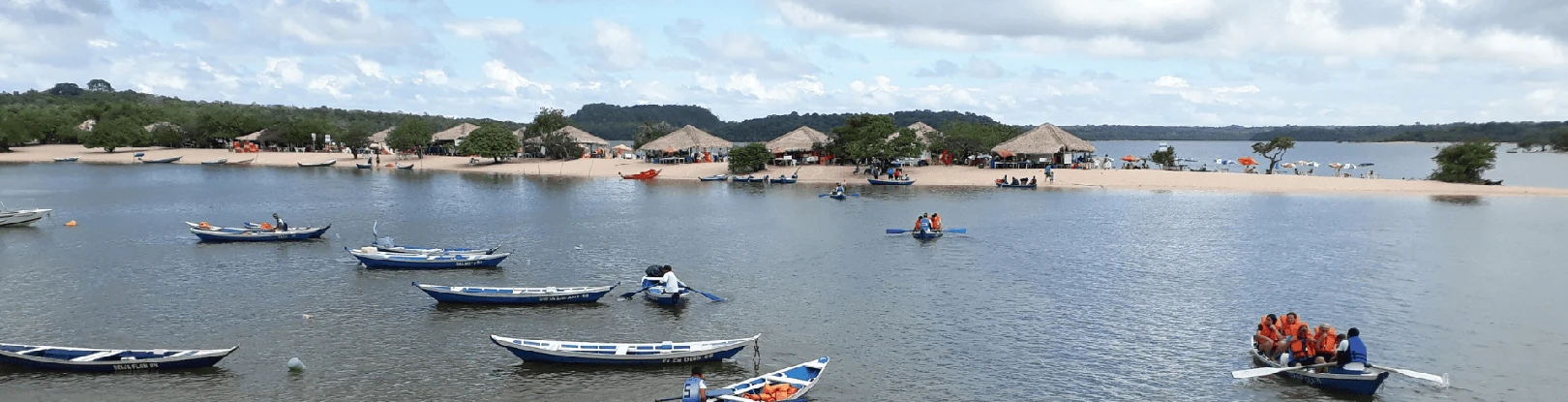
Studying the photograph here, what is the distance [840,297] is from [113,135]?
10881 cm

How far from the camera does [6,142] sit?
353 ft

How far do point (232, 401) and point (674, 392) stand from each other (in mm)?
9085

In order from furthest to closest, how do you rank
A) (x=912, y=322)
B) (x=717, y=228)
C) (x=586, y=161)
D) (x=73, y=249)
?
(x=586, y=161), (x=717, y=228), (x=73, y=249), (x=912, y=322)

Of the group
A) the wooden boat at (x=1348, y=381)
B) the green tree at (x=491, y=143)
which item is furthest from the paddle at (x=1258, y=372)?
the green tree at (x=491, y=143)

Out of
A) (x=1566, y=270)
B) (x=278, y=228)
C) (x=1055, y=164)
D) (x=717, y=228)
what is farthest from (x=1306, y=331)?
(x=1055, y=164)

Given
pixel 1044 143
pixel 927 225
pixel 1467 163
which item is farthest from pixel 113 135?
pixel 1467 163

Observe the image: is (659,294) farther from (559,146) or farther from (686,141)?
(559,146)

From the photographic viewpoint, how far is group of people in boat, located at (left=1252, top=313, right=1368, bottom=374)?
19797mm

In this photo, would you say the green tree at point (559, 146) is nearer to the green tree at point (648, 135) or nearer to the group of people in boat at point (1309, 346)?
the green tree at point (648, 135)

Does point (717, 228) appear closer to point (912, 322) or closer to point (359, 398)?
point (912, 322)

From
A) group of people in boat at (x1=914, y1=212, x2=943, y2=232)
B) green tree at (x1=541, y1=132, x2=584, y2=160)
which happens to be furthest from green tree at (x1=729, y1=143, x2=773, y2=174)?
group of people in boat at (x1=914, y1=212, x2=943, y2=232)

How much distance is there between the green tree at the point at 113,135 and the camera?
104375mm

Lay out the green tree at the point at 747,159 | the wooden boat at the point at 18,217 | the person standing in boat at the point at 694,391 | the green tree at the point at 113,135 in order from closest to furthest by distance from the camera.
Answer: the person standing in boat at the point at 694,391
the wooden boat at the point at 18,217
the green tree at the point at 747,159
the green tree at the point at 113,135

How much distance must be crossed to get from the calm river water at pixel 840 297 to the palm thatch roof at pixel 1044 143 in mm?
23667
